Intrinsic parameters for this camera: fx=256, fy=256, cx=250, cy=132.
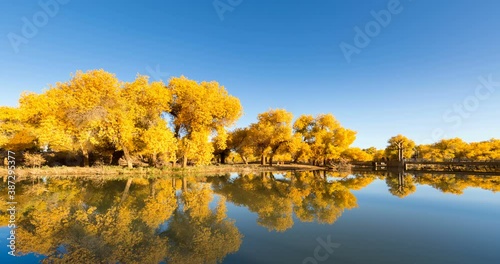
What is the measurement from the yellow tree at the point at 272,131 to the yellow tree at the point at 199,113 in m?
10.5

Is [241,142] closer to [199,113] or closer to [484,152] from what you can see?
[199,113]

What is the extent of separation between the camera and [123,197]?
13508 mm

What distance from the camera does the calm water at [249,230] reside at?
591 centimetres

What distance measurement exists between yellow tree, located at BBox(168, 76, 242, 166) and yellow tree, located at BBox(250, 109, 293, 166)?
10.5 meters

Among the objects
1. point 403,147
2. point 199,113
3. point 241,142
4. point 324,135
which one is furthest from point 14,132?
point 403,147

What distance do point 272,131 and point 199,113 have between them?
16641 millimetres

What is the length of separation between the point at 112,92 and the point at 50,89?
853 cm

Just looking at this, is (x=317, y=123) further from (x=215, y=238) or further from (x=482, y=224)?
(x=215, y=238)

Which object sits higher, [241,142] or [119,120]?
[119,120]

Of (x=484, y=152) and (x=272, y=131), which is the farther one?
(x=484, y=152)

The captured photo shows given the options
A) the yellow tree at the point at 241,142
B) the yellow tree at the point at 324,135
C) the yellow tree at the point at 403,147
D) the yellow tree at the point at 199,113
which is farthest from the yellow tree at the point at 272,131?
the yellow tree at the point at 403,147

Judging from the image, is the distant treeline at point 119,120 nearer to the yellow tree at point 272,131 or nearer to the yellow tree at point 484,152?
the yellow tree at point 272,131

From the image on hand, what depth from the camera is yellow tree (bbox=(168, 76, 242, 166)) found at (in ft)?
99.2

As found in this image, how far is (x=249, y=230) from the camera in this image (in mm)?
8156
